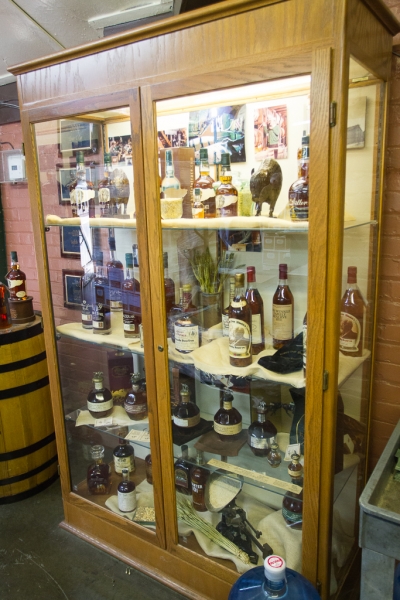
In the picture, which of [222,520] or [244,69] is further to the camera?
[222,520]

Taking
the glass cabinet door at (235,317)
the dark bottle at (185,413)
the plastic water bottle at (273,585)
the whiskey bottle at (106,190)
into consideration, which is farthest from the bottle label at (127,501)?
the whiskey bottle at (106,190)

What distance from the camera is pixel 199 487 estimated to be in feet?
5.98

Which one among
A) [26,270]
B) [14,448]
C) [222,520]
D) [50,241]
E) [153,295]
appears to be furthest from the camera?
[26,270]

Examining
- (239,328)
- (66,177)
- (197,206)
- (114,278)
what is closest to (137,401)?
(114,278)

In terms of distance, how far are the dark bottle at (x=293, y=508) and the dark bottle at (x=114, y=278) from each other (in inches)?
38.9

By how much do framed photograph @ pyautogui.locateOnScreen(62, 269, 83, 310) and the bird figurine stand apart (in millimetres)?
905

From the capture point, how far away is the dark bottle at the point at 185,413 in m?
1.74

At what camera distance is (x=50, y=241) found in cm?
192

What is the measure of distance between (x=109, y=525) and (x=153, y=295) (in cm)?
109

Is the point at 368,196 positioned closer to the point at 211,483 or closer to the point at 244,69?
the point at 244,69

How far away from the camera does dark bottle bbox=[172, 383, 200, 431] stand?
5.71ft

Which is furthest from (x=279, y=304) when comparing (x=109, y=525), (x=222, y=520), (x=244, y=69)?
(x=109, y=525)

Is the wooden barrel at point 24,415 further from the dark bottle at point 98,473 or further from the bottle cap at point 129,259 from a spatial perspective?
the bottle cap at point 129,259

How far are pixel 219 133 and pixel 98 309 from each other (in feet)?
3.00
